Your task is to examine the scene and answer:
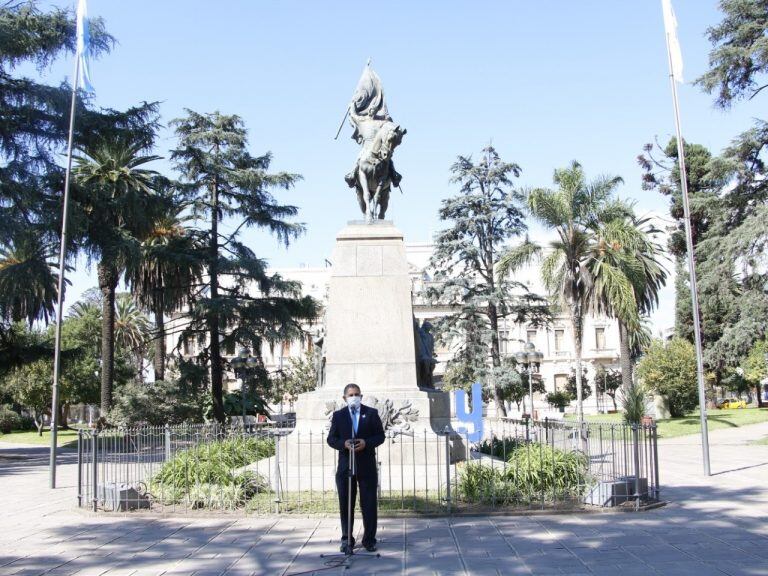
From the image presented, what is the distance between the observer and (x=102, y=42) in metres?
24.7

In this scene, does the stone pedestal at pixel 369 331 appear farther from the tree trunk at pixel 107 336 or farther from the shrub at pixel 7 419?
the shrub at pixel 7 419

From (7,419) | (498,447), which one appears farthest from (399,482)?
(7,419)

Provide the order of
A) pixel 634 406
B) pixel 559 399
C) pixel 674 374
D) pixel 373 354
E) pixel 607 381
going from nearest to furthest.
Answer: pixel 634 406 < pixel 373 354 < pixel 674 374 < pixel 559 399 < pixel 607 381

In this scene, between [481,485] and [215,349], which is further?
[215,349]

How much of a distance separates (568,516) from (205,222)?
2624cm

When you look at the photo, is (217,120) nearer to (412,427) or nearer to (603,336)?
(412,427)

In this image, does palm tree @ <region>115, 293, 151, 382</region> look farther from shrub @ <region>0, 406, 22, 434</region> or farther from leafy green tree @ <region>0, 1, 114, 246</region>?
leafy green tree @ <region>0, 1, 114, 246</region>

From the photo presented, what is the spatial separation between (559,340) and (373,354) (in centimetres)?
6779

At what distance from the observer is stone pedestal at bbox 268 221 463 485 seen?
1234cm

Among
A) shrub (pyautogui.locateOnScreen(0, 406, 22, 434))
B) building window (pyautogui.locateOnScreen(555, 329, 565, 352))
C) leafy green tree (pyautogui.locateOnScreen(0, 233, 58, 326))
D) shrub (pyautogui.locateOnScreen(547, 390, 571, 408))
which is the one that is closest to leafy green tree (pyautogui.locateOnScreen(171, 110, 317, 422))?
leafy green tree (pyautogui.locateOnScreen(0, 233, 58, 326))

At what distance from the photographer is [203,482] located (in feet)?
36.6

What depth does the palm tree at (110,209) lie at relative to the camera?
25930 mm

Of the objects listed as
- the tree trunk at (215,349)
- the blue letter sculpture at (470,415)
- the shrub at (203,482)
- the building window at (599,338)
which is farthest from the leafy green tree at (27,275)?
the building window at (599,338)

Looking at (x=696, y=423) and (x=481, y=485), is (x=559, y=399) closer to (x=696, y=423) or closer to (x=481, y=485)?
(x=696, y=423)
